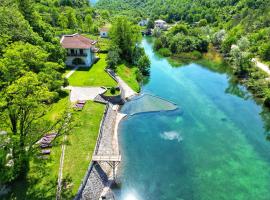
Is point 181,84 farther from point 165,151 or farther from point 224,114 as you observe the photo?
point 165,151

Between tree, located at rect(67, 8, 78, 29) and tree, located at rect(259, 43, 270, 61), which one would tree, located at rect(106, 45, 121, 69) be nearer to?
tree, located at rect(67, 8, 78, 29)

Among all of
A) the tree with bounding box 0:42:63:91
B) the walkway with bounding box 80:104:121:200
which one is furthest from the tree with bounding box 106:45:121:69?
the tree with bounding box 0:42:63:91

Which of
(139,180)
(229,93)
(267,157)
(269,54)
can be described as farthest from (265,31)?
(139,180)

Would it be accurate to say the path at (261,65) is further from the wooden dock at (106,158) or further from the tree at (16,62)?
the tree at (16,62)

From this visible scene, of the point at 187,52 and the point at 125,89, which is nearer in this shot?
the point at 125,89

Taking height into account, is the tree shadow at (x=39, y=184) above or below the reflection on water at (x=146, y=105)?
above

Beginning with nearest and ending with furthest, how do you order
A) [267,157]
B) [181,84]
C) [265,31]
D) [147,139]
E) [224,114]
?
[267,157] < [147,139] < [224,114] < [181,84] < [265,31]

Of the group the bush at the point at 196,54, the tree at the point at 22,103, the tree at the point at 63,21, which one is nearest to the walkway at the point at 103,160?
the tree at the point at 22,103
